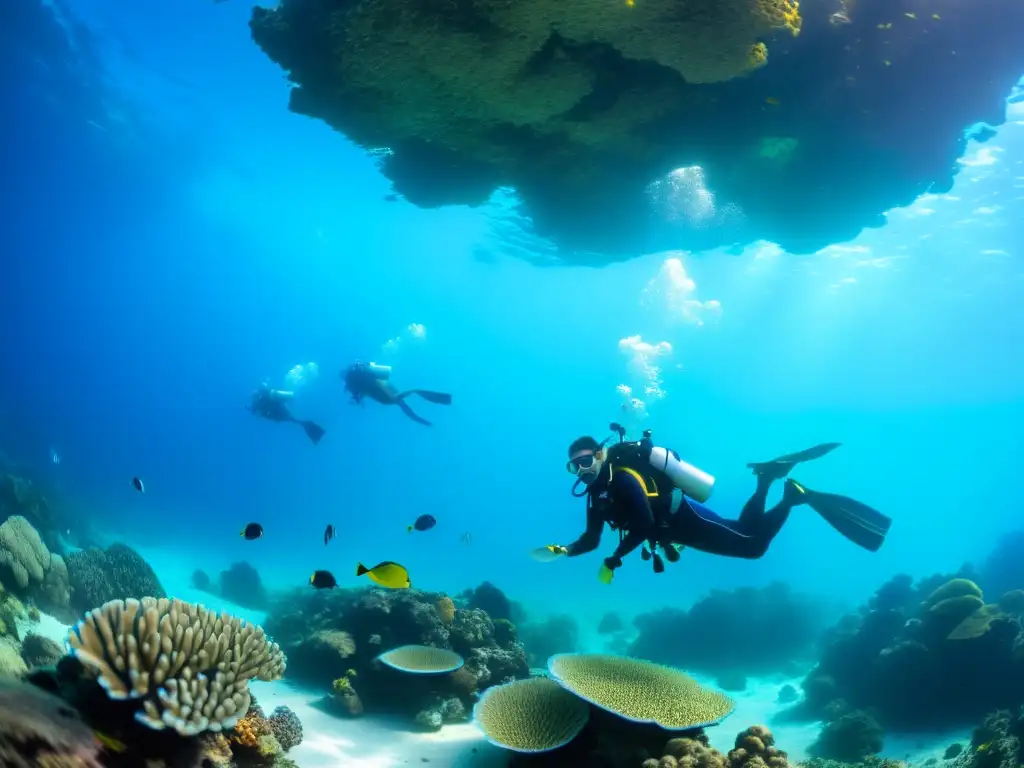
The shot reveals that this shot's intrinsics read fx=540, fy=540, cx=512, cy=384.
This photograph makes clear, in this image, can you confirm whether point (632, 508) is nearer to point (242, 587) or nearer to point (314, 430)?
point (314, 430)

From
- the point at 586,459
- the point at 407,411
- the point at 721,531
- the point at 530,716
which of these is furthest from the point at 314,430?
the point at 721,531

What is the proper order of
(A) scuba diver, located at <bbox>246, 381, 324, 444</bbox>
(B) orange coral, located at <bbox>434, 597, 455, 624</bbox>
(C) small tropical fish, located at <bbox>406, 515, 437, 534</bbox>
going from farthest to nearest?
(A) scuba diver, located at <bbox>246, 381, 324, 444</bbox> < (B) orange coral, located at <bbox>434, 597, 455, 624</bbox> < (C) small tropical fish, located at <bbox>406, 515, 437, 534</bbox>

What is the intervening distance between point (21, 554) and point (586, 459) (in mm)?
9115

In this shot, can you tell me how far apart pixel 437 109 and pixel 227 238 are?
65342mm

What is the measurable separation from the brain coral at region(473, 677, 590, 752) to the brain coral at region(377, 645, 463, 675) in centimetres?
148

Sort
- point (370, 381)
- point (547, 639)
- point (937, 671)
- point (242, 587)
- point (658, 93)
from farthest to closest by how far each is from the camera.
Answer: point (242, 587) < point (547, 639) < point (370, 381) < point (658, 93) < point (937, 671)

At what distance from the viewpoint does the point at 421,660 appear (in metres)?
7.93

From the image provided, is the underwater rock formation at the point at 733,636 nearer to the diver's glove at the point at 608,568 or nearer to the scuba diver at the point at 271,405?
the diver's glove at the point at 608,568

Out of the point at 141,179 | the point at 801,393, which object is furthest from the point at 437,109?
the point at 801,393

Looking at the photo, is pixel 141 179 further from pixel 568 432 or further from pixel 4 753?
pixel 568 432

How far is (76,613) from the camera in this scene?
385 inches

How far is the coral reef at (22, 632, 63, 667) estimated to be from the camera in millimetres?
6339

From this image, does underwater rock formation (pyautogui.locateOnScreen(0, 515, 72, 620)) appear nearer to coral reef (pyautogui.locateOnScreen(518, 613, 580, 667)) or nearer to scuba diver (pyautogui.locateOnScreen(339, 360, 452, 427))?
scuba diver (pyautogui.locateOnScreen(339, 360, 452, 427))

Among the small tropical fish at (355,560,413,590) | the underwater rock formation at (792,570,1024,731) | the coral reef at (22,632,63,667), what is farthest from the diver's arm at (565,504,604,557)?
the underwater rock formation at (792,570,1024,731)
